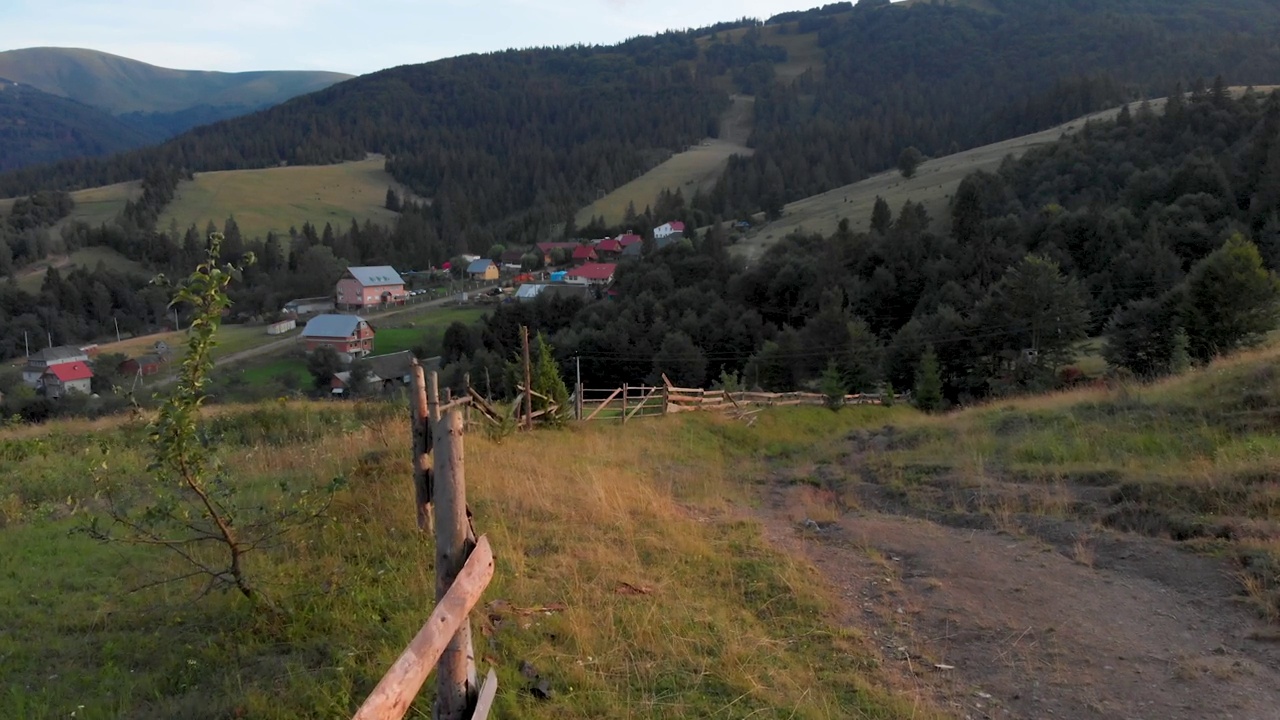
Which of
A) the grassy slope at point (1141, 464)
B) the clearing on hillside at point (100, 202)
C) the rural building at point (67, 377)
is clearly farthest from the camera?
the clearing on hillside at point (100, 202)

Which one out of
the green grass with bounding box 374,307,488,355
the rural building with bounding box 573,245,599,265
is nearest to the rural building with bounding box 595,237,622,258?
the rural building with bounding box 573,245,599,265

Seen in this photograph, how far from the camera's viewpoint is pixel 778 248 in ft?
214

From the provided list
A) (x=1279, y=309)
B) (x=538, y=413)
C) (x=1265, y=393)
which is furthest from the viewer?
(x=1279, y=309)

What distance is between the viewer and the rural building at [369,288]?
251 ft

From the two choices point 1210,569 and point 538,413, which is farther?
point 538,413

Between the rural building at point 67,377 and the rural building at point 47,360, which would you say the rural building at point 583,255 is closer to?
the rural building at point 47,360

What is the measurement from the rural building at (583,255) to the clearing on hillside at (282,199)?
4964 cm

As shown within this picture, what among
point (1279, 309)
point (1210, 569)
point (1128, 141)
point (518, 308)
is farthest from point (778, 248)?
point (1210, 569)

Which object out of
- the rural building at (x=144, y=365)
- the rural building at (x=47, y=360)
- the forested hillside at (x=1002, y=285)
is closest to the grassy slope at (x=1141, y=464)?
the forested hillside at (x=1002, y=285)

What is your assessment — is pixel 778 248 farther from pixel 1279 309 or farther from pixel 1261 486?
Result: pixel 1261 486

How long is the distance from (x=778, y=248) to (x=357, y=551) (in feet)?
202

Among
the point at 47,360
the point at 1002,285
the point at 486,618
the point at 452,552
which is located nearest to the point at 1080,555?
the point at 486,618

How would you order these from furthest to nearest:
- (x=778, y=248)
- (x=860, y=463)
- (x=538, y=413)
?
(x=778, y=248), (x=538, y=413), (x=860, y=463)

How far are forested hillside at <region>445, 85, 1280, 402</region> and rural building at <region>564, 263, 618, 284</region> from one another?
874 cm
